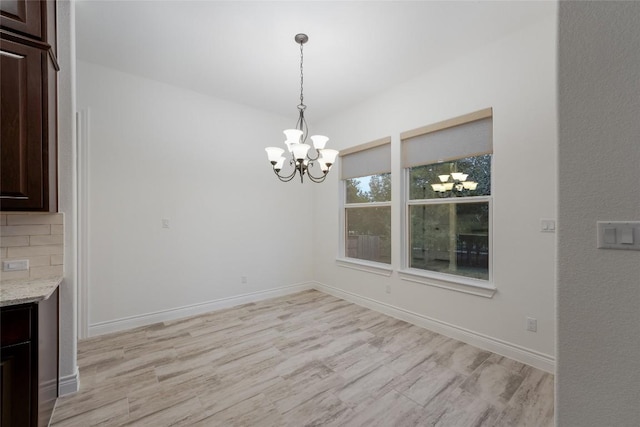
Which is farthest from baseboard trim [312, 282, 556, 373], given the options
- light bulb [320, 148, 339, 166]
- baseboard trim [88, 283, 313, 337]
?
light bulb [320, 148, 339, 166]

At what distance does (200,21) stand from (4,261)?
7.73 ft

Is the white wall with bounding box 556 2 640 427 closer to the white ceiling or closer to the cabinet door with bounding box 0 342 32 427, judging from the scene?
the white ceiling

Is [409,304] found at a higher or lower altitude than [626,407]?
lower

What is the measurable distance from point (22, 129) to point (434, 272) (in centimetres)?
377

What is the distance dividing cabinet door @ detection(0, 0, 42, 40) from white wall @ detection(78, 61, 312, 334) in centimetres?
148

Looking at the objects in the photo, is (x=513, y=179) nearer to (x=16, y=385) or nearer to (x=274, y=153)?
(x=274, y=153)

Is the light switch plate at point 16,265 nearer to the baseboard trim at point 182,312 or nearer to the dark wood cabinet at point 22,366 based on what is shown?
the dark wood cabinet at point 22,366

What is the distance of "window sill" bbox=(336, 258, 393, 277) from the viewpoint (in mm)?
3651

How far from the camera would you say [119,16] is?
2309 millimetres

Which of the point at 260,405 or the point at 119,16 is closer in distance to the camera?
the point at 260,405

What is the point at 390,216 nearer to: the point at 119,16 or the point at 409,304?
the point at 409,304

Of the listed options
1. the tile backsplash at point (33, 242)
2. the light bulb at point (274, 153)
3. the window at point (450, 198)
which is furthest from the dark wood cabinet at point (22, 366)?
the window at point (450, 198)

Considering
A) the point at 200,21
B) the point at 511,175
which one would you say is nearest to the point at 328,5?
the point at 200,21

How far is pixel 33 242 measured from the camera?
1.91m
